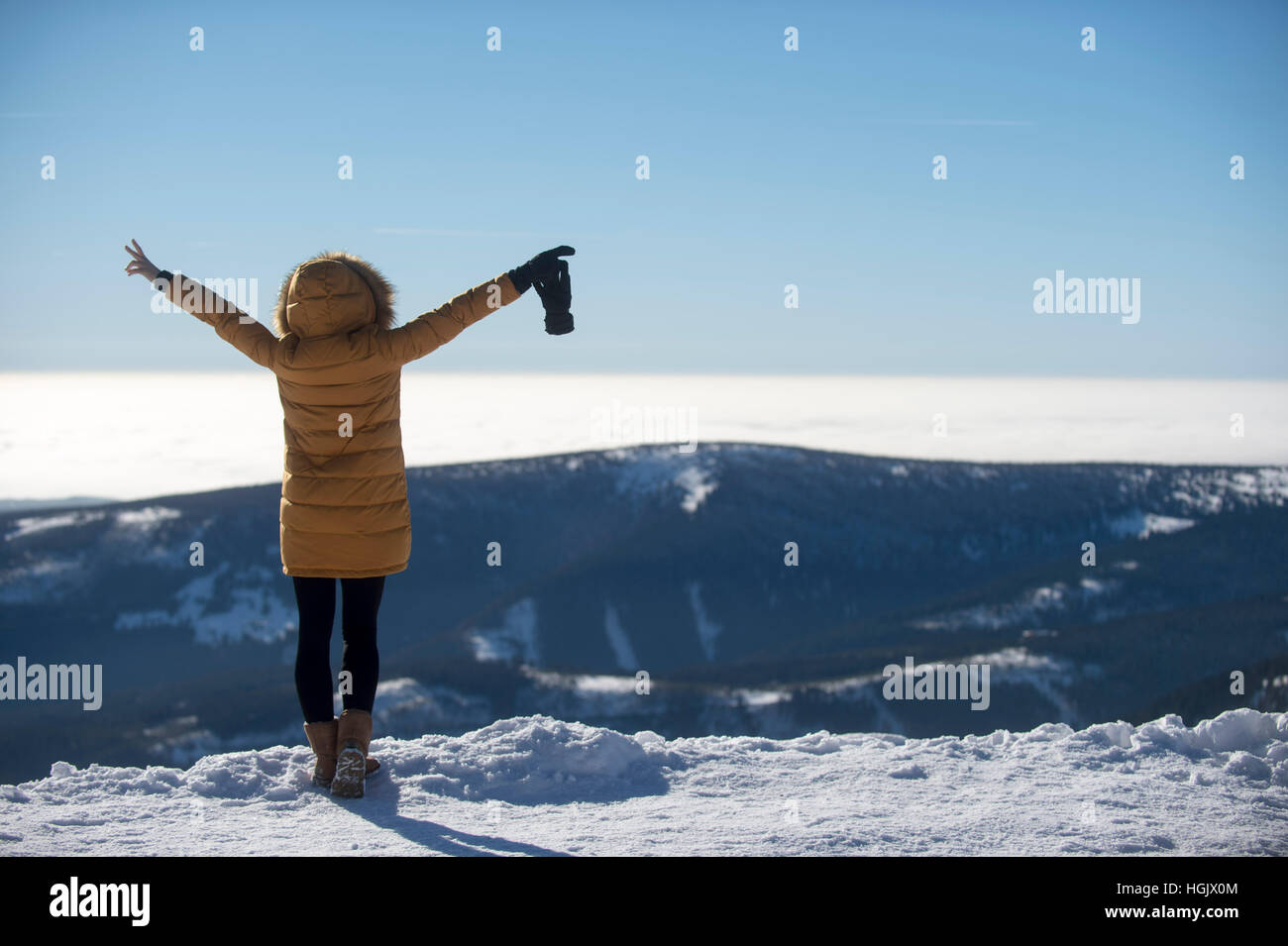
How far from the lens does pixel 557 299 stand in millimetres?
6512

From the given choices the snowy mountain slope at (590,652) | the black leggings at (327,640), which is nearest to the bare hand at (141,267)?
the black leggings at (327,640)

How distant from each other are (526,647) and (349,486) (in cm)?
17492

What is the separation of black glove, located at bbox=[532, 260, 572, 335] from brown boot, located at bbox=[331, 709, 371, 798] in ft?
9.19

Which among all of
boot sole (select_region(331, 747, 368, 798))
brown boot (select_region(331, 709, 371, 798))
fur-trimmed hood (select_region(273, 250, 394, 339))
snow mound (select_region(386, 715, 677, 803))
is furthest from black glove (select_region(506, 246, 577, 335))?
snow mound (select_region(386, 715, 677, 803))

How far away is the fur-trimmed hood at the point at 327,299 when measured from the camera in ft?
21.4

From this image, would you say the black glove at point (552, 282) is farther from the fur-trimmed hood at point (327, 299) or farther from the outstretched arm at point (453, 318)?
the fur-trimmed hood at point (327, 299)

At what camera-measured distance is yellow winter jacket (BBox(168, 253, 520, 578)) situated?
6441 millimetres

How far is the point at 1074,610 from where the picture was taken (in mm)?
164375

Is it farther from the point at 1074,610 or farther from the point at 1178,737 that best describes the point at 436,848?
the point at 1074,610

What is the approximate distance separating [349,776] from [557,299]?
333 cm

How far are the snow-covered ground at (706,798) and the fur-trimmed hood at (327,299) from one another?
3024 millimetres

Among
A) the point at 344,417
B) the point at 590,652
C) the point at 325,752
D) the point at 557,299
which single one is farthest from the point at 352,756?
the point at 590,652
